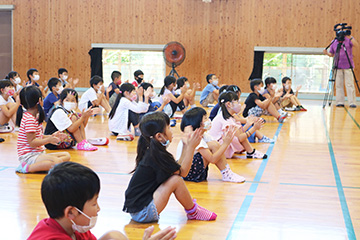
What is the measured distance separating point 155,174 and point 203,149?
106cm

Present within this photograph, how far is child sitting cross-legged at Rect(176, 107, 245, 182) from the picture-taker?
3.74 metres

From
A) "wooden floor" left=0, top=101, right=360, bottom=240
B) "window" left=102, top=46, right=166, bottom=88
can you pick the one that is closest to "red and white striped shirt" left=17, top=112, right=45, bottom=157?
"wooden floor" left=0, top=101, right=360, bottom=240

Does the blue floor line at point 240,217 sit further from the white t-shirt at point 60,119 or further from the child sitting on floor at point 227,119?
the white t-shirt at point 60,119

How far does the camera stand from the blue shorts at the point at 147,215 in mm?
2961

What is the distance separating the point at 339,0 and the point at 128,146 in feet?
31.0

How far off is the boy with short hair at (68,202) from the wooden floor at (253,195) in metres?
1.22

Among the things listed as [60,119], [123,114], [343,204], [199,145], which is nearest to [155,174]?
[199,145]

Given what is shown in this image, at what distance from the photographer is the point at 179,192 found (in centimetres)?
296

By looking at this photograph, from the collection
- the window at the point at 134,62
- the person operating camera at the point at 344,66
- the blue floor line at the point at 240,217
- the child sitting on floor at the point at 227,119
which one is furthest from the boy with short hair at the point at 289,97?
the blue floor line at the point at 240,217

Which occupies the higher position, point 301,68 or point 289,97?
point 301,68

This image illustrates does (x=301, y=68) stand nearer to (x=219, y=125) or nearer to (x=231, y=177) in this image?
(x=219, y=125)

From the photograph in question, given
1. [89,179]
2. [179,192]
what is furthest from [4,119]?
[89,179]

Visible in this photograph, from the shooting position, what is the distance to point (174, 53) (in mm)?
13141

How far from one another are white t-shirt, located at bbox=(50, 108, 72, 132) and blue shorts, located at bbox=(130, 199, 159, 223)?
2.59 metres
